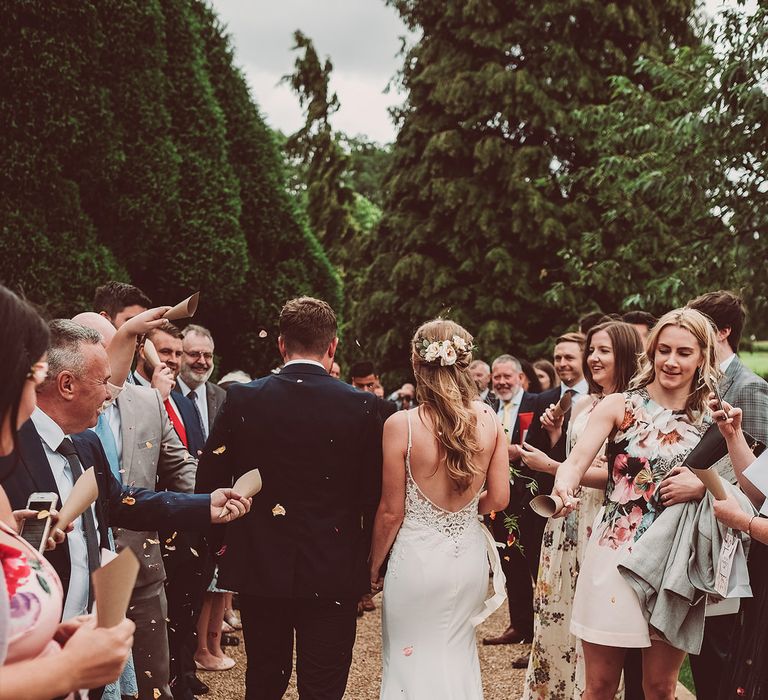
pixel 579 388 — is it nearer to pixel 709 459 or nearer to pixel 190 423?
pixel 190 423

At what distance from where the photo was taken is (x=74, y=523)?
3043mm

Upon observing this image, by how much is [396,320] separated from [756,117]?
1339 centimetres

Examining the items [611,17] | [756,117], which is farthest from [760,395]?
[611,17]

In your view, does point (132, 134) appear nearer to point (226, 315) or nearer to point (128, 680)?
point (226, 315)

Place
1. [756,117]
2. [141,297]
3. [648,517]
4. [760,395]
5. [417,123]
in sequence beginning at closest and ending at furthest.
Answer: [648,517] < [760,395] < [141,297] < [756,117] < [417,123]

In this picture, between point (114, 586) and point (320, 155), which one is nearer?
point (114, 586)

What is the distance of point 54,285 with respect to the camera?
28.6ft

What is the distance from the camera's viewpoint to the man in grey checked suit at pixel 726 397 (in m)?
4.54

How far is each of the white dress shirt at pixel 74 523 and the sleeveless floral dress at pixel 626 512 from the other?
7.50ft

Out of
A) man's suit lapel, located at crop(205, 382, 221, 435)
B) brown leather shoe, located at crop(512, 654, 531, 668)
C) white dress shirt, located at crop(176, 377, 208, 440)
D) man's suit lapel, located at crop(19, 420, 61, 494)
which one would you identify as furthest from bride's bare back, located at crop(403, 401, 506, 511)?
brown leather shoe, located at crop(512, 654, 531, 668)

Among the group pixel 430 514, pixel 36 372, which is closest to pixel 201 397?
pixel 430 514

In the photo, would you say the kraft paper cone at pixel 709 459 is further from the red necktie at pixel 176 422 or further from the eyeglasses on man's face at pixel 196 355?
the eyeglasses on man's face at pixel 196 355

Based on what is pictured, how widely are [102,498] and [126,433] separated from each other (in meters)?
1.34

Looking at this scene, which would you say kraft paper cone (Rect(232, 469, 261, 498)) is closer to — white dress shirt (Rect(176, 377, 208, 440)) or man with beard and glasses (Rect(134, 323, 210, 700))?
man with beard and glasses (Rect(134, 323, 210, 700))
